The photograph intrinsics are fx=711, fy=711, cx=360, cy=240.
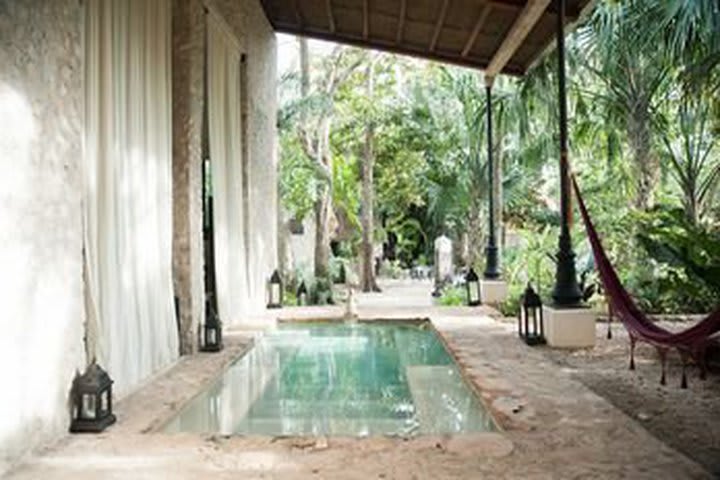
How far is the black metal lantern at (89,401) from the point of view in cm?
363

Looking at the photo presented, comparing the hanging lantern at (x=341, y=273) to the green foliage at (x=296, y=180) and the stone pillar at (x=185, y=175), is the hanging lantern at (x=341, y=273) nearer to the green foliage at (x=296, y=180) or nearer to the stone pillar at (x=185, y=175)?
the green foliage at (x=296, y=180)

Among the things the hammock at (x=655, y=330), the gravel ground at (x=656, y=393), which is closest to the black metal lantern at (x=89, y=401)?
the gravel ground at (x=656, y=393)

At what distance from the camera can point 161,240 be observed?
17.9 ft

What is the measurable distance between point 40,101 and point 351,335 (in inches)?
203

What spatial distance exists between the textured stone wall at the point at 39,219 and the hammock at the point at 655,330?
341 centimetres

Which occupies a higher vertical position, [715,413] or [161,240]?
[161,240]

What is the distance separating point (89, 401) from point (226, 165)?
446 cm

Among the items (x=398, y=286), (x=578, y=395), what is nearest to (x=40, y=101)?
(x=578, y=395)

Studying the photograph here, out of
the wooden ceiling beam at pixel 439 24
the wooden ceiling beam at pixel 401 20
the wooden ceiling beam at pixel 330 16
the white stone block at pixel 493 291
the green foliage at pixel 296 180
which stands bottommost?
the white stone block at pixel 493 291

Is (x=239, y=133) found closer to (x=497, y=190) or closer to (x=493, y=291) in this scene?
(x=493, y=291)

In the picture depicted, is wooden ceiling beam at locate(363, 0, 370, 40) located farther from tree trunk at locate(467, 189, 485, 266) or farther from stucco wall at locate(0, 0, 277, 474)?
stucco wall at locate(0, 0, 277, 474)

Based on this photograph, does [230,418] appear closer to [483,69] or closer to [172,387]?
[172,387]

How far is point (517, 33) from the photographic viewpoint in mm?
7664

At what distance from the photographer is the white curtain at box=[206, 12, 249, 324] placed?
23.8ft
